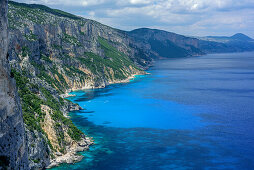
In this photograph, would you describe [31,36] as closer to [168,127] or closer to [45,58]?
[45,58]

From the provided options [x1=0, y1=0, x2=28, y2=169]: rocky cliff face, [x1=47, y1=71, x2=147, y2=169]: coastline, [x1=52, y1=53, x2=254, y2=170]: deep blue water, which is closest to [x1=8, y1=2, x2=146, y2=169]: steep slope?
[x1=47, y1=71, x2=147, y2=169]: coastline

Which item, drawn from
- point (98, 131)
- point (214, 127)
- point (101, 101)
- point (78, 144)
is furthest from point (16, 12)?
point (214, 127)

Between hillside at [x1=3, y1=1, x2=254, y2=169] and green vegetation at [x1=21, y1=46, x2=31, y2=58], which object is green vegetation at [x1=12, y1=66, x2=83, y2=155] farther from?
green vegetation at [x1=21, y1=46, x2=31, y2=58]

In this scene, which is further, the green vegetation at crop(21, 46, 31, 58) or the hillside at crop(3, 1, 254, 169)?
the green vegetation at crop(21, 46, 31, 58)

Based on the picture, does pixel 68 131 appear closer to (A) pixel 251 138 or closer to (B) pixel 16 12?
(A) pixel 251 138

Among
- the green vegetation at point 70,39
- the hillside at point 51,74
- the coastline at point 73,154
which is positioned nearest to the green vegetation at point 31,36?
the hillside at point 51,74
